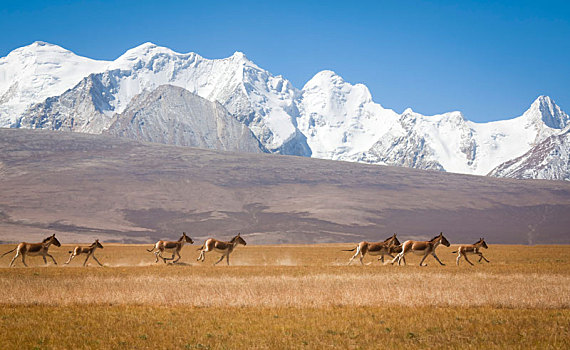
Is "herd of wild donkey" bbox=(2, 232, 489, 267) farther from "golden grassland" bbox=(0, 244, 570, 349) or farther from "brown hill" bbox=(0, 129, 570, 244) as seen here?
"brown hill" bbox=(0, 129, 570, 244)

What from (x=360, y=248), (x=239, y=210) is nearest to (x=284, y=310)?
(x=360, y=248)

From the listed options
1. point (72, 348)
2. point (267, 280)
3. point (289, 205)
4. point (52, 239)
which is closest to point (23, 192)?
point (289, 205)

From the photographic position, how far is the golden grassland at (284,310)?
17.2 m

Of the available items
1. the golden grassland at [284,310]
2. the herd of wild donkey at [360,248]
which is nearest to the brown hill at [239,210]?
the herd of wild donkey at [360,248]

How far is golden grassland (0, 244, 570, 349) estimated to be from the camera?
17.2 metres

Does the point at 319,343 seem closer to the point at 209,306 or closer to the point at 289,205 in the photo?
the point at 209,306

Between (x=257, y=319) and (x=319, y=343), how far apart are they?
13.1ft

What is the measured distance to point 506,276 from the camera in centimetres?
3169

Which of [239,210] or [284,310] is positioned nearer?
[284,310]

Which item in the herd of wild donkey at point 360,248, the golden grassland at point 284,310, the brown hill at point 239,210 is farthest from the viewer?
the brown hill at point 239,210

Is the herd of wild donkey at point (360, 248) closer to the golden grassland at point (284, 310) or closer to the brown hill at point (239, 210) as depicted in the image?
the golden grassland at point (284, 310)

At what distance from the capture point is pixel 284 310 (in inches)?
875

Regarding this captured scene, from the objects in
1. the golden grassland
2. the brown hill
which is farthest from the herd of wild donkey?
the brown hill

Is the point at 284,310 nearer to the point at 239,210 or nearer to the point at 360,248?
the point at 360,248
